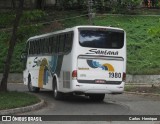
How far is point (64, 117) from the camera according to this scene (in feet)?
50.8

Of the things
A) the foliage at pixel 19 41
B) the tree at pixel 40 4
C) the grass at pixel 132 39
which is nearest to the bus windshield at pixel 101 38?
the grass at pixel 132 39

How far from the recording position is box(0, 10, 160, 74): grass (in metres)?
35.4

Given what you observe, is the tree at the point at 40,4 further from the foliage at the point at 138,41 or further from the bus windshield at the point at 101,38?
the bus windshield at the point at 101,38

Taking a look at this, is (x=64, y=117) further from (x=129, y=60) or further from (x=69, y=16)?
(x=69, y=16)

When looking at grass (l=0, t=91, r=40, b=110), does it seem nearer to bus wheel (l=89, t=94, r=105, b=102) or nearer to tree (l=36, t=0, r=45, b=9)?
bus wheel (l=89, t=94, r=105, b=102)

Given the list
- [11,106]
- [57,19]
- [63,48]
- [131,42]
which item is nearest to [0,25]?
[57,19]

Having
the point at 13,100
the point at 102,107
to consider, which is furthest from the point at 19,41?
the point at 13,100

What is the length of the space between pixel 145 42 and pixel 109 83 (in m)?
19.5

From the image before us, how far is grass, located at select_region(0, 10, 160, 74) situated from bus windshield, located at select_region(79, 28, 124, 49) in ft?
36.5

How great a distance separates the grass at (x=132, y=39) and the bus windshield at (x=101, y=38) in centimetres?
1112

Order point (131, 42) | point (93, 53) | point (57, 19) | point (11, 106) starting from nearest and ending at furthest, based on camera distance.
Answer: point (11, 106) → point (93, 53) → point (131, 42) → point (57, 19)

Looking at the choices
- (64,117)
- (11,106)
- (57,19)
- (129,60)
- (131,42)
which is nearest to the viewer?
(64,117)

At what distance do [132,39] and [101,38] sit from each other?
1937cm

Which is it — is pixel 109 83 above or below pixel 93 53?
below
